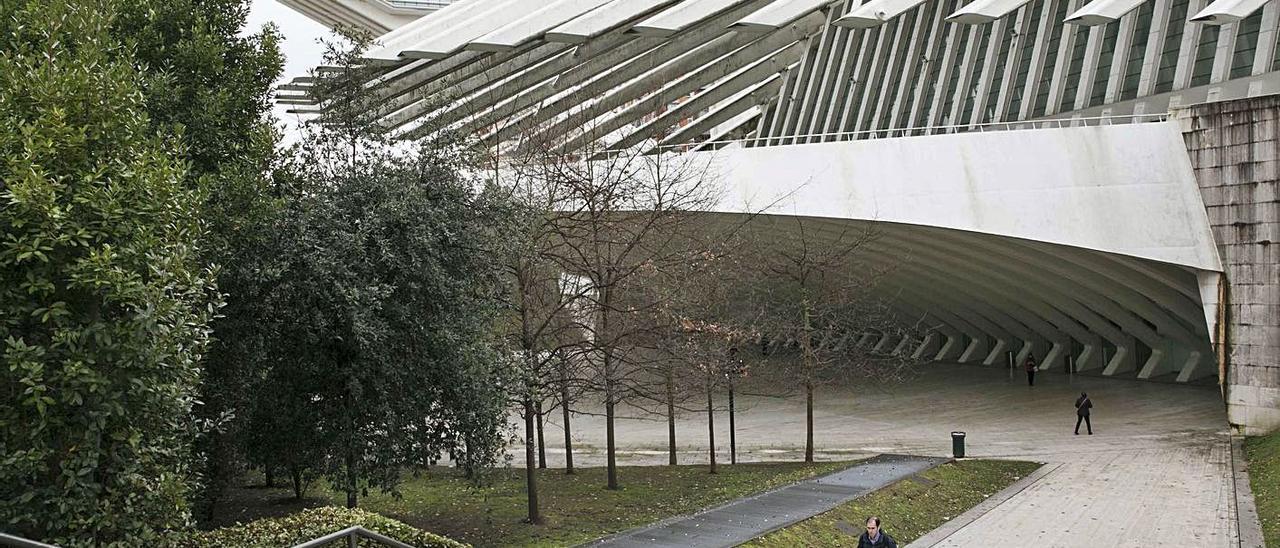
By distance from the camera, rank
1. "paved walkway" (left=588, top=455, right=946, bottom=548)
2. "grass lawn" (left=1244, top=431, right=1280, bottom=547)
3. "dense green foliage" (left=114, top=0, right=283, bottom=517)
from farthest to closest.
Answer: "grass lawn" (left=1244, top=431, right=1280, bottom=547) < "paved walkway" (left=588, top=455, right=946, bottom=548) < "dense green foliage" (left=114, top=0, right=283, bottom=517)

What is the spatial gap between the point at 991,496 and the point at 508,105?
1505cm

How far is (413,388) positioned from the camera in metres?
13.7

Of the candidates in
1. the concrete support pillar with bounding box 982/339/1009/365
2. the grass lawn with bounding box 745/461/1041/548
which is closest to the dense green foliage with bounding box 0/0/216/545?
the grass lawn with bounding box 745/461/1041/548

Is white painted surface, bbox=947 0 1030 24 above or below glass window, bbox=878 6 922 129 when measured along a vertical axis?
below

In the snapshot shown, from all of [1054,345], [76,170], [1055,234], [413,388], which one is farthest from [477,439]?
[1054,345]

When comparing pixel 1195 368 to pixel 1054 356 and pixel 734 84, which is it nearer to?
pixel 1054 356

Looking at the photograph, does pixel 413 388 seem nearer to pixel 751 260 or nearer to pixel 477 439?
pixel 477 439

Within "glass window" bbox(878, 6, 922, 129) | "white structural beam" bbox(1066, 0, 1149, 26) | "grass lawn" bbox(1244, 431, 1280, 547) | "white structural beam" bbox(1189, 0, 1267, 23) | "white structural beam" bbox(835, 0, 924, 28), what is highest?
"glass window" bbox(878, 6, 922, 129)

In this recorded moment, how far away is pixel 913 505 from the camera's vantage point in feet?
53.4

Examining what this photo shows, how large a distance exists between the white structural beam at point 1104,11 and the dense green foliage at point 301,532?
566 inches

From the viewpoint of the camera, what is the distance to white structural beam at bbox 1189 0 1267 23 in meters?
17.5

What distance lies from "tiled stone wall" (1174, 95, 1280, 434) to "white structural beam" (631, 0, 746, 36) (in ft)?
29.6

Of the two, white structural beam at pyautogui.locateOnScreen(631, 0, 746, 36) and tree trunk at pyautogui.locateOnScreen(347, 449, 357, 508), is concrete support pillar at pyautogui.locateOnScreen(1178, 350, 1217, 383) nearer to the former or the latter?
white structural beam at pyautogui.locateOnScreen(631, 0, 746, 36)

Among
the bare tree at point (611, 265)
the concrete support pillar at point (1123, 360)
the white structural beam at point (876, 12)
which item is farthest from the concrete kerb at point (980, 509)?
the concrete support pillar at point (1123, 360)
